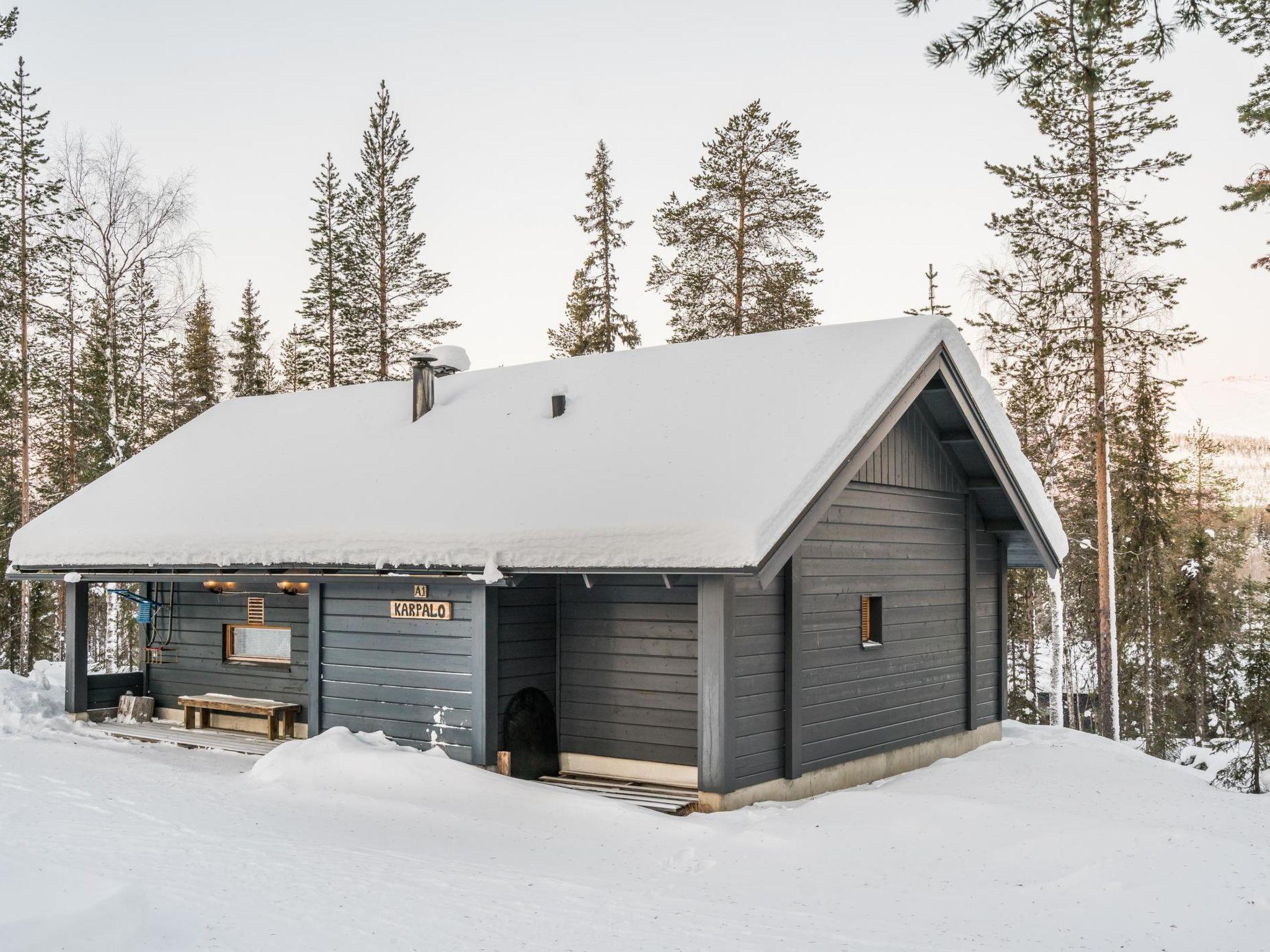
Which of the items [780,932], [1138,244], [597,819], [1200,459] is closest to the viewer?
[780,932]

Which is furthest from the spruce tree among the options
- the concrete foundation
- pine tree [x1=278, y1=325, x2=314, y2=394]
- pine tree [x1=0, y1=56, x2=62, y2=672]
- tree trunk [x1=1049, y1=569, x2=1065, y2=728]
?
the concrete foundation

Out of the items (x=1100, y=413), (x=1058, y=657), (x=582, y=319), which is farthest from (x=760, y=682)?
(x=582, y=319)

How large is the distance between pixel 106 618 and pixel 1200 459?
40.2m

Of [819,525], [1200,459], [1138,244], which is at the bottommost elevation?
[819,525]

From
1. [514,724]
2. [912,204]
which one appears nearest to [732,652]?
[514,724]

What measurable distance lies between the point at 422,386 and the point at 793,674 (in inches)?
280

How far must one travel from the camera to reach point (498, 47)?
21.1 metres

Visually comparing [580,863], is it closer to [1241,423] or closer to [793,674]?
[793,674]

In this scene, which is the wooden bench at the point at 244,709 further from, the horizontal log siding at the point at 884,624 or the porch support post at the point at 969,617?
the porch support post at the point at 969,617

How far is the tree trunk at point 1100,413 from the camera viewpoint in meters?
20.9

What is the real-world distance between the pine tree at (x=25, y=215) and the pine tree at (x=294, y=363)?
21.0ft

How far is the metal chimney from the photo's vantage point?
14.4 m

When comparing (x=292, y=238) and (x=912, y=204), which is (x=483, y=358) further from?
(x=912, y=204)

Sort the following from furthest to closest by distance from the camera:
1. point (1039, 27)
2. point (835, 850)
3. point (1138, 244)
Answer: point (1138, 244)
point (835, 850)
point (1039, 27)
